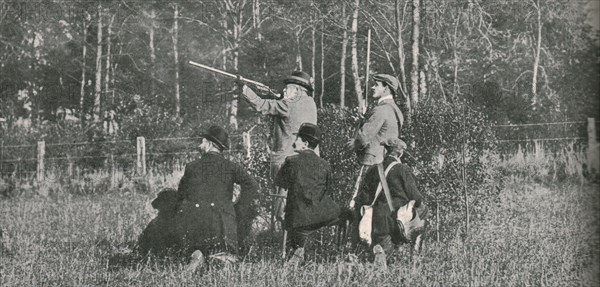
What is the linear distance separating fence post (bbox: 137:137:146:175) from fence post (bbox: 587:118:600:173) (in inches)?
451

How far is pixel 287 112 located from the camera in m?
7.45

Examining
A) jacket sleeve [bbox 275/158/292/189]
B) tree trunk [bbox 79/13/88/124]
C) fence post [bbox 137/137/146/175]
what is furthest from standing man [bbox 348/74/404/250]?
tree trunk [bbox 79/13/88/124]

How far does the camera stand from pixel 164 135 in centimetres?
2347

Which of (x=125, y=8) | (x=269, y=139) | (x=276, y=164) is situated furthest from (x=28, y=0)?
(x=276, y=164)

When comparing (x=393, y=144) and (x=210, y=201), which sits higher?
(x=393, y=144)

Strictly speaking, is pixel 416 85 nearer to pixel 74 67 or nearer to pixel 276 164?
pixel 276 164

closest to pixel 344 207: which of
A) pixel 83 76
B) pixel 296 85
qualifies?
pixel 296 85

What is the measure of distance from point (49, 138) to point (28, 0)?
340 inches

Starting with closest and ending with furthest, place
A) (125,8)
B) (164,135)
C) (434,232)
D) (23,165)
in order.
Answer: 1. (434,232)
2. (23,165)
3. (164,135)
4. (125,8)

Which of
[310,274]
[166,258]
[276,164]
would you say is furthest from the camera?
[276,164]

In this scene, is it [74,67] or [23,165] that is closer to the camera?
[23,165]

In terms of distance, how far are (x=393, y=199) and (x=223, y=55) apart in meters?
27.6

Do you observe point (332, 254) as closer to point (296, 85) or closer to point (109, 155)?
point (296, 85)

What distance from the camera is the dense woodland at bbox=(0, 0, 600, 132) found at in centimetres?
2728
